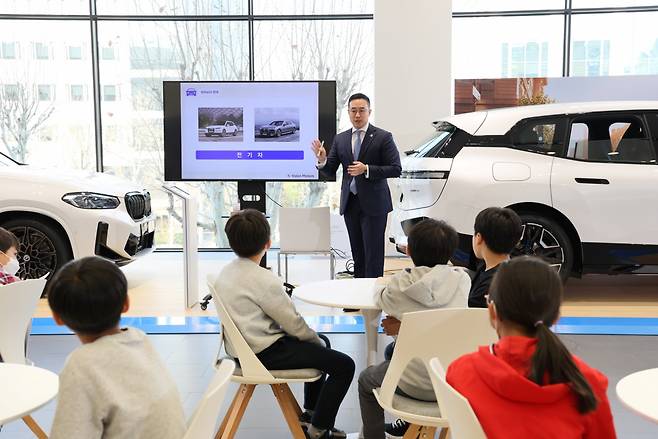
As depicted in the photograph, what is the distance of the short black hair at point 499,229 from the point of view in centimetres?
266

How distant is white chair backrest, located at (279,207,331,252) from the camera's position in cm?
566

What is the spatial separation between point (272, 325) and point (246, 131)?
3.43m

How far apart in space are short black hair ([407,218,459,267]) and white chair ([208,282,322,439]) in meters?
0.59

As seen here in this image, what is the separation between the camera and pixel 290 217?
5676 mm

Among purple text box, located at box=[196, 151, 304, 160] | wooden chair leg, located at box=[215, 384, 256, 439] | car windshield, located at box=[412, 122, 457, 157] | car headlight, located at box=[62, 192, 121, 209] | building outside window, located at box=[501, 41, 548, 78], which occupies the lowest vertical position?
wooden chair leg, located at box=[215, 384, 256, 439]

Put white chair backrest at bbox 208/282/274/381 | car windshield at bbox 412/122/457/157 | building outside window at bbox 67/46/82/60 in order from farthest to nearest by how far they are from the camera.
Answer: building outside window at bbox 67/46/82/60, car windshield at bbox 412/122/457/157, white chair backrest at bbox 208/282/274/381

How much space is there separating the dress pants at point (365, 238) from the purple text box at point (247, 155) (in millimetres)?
919

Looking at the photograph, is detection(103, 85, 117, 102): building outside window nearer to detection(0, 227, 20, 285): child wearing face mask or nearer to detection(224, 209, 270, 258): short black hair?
detection(0, 227, 20, 285): child wearing face mask

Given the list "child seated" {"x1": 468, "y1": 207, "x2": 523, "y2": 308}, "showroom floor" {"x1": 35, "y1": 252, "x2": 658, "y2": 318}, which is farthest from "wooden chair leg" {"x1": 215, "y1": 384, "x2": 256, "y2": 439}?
"showroom floor" {"x1": 35, "y1": 252, "x2": 658, "y2": 318}

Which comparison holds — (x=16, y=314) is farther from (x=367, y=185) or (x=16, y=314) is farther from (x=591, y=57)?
(x=591, y=57)

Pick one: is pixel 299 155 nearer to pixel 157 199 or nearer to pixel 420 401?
pixel 157 199

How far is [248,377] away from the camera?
2562mm

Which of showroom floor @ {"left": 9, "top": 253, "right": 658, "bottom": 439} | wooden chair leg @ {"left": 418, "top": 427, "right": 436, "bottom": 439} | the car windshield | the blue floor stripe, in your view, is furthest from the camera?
the car windshield

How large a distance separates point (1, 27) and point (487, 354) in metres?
7.97
